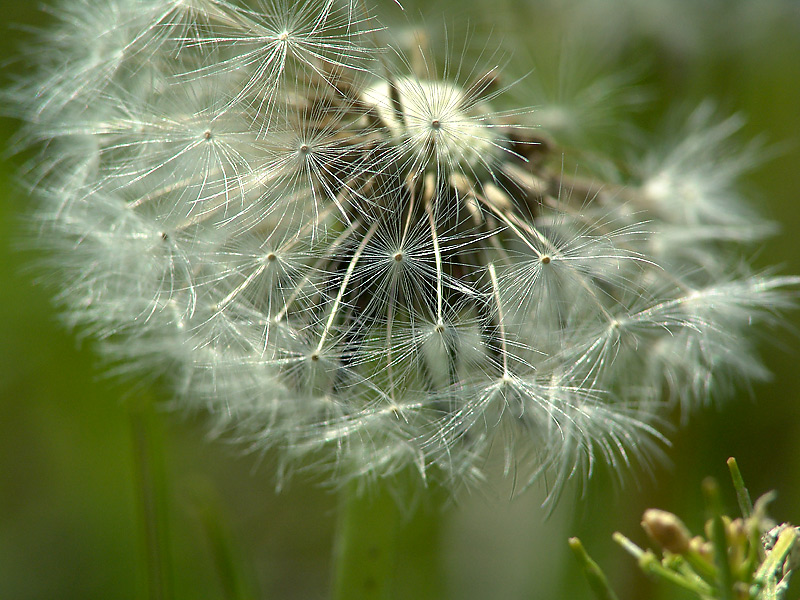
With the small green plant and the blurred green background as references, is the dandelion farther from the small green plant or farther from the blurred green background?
the blurred green background

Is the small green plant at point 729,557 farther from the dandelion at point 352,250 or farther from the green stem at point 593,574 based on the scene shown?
the dandelion at point 352,250

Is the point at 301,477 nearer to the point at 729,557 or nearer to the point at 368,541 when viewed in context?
the point at 368,541

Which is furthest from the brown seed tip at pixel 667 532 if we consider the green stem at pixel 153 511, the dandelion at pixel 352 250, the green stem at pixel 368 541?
the green stem at pixel 153 511

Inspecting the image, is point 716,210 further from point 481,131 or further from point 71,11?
point 71,11

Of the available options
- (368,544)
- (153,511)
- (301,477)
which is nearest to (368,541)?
(368,544)

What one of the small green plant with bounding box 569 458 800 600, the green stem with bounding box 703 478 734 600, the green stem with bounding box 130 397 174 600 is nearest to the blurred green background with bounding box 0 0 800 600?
the green stem with bounding box 130 397 174 600
